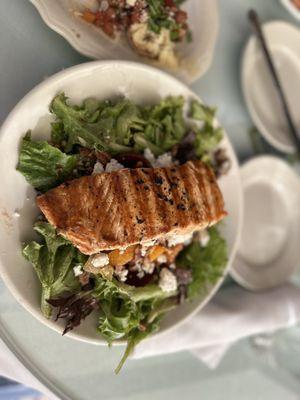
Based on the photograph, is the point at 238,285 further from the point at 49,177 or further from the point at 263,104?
the point at 49,177

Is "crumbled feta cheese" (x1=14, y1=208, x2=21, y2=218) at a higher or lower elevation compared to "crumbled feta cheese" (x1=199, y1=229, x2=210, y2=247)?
higher

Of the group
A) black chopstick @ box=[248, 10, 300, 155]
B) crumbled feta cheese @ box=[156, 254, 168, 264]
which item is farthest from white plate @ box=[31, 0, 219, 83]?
crumbled feta cheese @ box=[156, 254, 168, 264]

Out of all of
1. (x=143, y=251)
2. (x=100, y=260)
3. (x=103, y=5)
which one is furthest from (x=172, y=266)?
(x=103, y=5)

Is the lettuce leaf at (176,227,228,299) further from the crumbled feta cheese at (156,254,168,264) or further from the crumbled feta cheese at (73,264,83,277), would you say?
the crumbled feta cheese at (73,264,83,277)

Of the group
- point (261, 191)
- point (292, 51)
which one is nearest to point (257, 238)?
point (261, 191)

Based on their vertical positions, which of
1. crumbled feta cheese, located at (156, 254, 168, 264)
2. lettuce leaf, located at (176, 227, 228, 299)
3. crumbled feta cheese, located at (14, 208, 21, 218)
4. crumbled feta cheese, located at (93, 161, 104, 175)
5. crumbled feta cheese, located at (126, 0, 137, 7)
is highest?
crumbled feta cheese, located at (126, 0, 137, 7)

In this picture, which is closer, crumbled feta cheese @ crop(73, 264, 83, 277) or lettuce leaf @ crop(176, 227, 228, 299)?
crumbled feta cheese @ crop(73, 264, 83, 277)

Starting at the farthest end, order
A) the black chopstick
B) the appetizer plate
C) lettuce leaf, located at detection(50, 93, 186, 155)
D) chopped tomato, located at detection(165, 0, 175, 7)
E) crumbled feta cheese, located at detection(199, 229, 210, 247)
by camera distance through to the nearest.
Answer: the black chopstick
crumbled feta cheese, located at detection(199, 229, 210, 247)
chopped tomato, located at detection(165, 0, 175, 7)
lettuce leaf, located at detection(50, 93, 186, 155)
the appetizer plate
